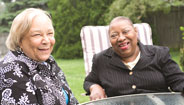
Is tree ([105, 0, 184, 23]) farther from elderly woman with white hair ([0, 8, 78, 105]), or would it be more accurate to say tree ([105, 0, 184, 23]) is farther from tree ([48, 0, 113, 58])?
elderly woman with white hair ([0, 8, 78, 105])

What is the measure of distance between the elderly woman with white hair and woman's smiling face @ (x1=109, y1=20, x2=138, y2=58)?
77cm

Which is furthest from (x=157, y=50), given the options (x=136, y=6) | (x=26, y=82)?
(x=136, y=6)

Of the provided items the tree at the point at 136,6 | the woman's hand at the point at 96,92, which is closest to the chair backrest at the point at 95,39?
the woman's hand at the point at 96,92

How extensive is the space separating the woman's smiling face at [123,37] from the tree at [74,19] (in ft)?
30.8

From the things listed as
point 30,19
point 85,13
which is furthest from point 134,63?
point 85,13

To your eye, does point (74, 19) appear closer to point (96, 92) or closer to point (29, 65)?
point (96, 92)

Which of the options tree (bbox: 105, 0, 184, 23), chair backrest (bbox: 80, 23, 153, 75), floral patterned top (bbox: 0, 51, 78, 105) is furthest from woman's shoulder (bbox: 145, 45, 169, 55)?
tree (bbox: 105, 0, 184, 23)

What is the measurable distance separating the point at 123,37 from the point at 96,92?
23.7 inches

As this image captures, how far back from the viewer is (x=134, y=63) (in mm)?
2555

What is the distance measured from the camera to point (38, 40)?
1.84 m

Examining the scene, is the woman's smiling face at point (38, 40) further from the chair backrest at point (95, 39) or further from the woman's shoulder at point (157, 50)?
the chair backrest at point (95, 39)

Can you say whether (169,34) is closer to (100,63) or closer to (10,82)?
Result: (100,63)

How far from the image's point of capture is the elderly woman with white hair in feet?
5.49

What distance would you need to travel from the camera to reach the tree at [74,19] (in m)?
12.0
